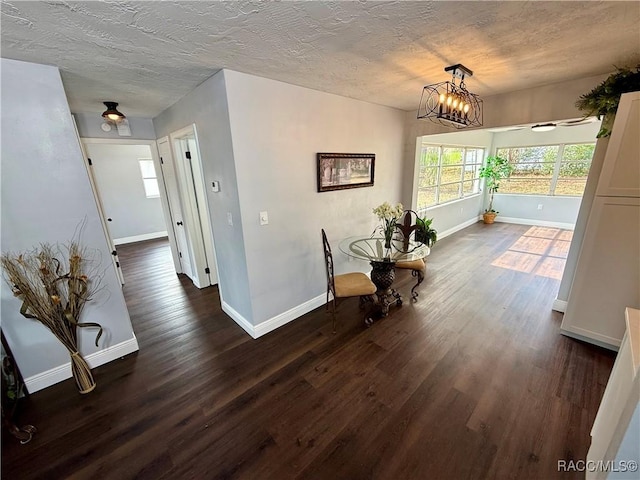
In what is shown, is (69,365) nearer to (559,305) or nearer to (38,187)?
(38,187)

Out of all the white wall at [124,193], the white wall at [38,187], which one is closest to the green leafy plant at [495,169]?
the white wall at [38,187]

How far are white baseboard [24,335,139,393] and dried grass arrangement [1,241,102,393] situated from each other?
25cm

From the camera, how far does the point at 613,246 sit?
2168mm

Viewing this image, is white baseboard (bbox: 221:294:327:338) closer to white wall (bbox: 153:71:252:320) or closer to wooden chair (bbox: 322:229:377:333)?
white wall (bbox: 153:71:252:320)

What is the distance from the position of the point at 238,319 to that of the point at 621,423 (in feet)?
9.17

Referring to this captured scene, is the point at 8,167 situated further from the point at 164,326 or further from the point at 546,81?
the point at 546,81

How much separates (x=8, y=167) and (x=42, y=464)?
1888mm

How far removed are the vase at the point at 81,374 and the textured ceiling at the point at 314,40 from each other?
2.08m

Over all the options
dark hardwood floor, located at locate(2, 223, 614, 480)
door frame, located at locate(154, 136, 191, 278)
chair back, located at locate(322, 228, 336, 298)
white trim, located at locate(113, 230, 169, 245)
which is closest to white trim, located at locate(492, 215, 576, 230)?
dark hardwood floor, located at locate(2, 223, 614, 480)

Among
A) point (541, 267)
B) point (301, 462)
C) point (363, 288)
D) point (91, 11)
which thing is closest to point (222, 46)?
point (91, 11)

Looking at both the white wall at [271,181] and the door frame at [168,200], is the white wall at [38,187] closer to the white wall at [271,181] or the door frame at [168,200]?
the white wall at [271,181]

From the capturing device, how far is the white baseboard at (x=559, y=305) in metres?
2.91

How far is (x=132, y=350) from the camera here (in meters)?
2.46

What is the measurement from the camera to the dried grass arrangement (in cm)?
181
